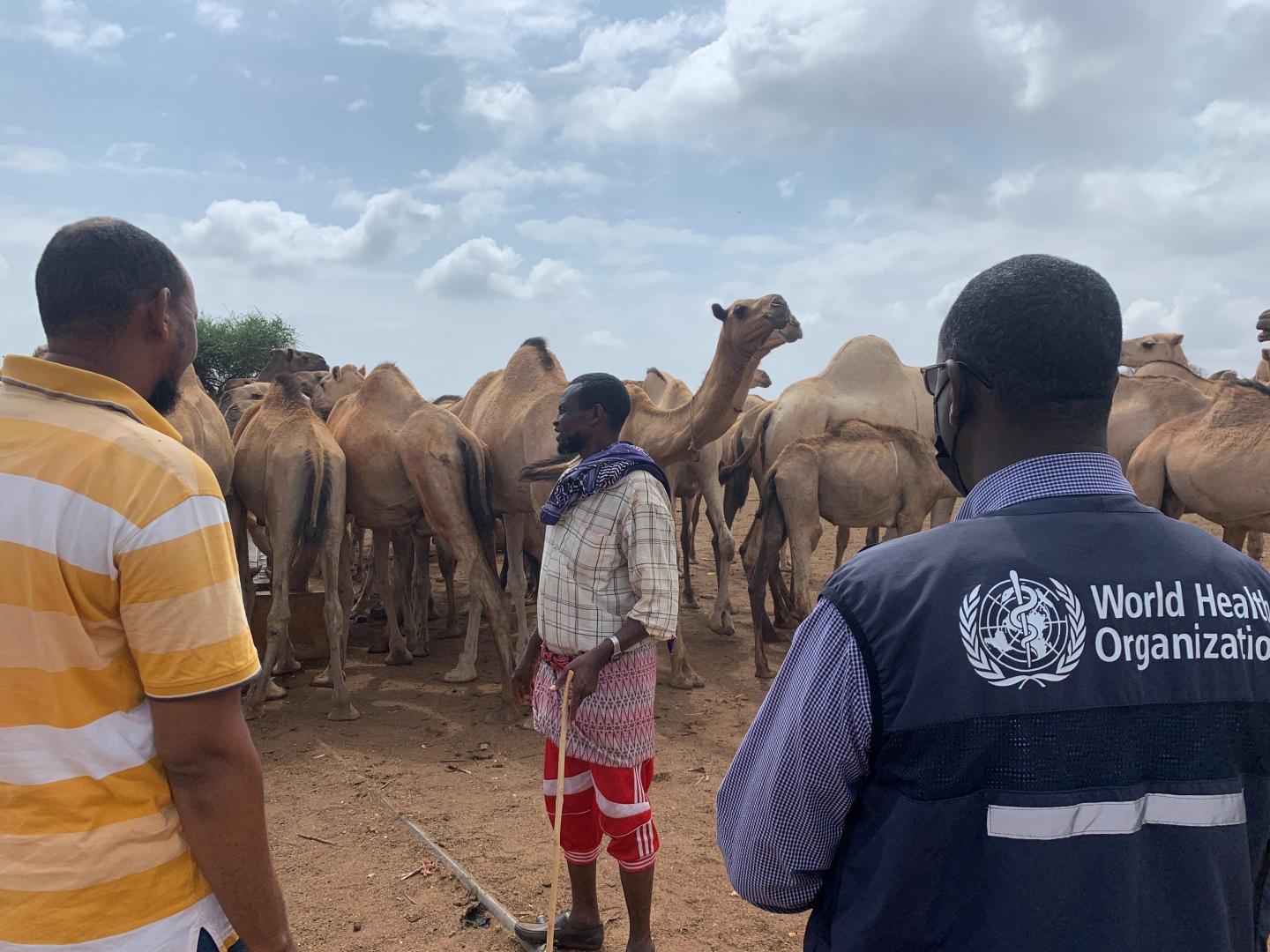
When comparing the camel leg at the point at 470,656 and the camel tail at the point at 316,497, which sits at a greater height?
the camel tail at the point at 316,497

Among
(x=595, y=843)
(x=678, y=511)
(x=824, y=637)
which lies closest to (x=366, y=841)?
(x=595, y=843)

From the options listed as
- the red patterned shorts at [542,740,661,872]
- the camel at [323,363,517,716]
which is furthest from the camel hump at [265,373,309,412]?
the red patterned shorts at [542,740,661,872]

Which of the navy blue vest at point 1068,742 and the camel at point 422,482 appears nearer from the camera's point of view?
the navy blue vest at point 1068,742

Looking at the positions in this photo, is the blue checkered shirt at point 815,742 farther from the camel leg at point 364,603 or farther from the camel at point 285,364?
the camel at point 285,364

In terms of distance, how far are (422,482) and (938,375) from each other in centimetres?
645

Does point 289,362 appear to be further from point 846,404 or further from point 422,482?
point 846,404

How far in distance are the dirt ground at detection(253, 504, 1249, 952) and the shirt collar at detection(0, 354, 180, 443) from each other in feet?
9.83

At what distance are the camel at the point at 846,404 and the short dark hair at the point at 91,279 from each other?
9.04m

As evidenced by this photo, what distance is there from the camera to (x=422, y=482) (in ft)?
24.7

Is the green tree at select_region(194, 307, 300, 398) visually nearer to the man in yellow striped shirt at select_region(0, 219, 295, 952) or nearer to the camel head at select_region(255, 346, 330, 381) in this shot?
the camel head at select_region(255, 346, 330, 381)

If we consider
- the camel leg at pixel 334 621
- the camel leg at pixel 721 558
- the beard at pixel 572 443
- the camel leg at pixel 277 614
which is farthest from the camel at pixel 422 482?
the beard at pixel 572 443

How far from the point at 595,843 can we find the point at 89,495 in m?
2.58

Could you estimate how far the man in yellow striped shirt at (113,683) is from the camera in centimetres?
152

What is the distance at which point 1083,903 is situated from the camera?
118cm
